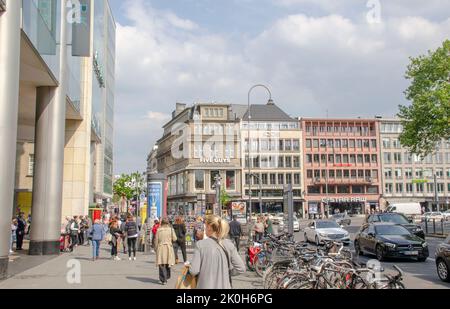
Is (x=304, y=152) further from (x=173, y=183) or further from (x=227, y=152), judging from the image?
(x=173, y=183)

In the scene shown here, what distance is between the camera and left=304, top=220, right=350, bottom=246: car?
24.6m

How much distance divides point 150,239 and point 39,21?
10.7m

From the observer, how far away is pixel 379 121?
306 ft

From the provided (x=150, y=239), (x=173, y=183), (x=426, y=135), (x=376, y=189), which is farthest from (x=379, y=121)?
(x=150, y=239)

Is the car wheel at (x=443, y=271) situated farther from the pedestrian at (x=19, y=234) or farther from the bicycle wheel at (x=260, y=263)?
the pedestrian at (x=19, y=234)

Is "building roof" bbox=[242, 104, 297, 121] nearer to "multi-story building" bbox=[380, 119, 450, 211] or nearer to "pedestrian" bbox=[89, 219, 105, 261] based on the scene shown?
"multi-story building" bbox=[380, 119, 450, 211]

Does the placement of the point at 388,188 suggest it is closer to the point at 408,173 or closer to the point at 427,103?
the point at 408,173

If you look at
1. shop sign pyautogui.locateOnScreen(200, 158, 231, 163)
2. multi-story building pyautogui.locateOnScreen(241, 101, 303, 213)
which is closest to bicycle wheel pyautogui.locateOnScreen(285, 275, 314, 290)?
multi-story building pyautogui.locateOnScreen(241, 101, 303, 213)

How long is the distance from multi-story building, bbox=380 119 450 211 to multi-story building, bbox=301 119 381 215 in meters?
2.13

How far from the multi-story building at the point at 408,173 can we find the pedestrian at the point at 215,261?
90120 millimetres

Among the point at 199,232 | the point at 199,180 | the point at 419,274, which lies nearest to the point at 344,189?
the point at 199,180

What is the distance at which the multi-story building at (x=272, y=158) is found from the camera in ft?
279

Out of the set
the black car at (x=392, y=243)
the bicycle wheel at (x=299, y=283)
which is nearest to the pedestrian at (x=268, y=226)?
the black car at (x=392, y=243)

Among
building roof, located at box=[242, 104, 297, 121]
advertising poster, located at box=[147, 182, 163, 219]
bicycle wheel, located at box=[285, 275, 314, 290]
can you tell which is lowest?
bicycle wheel, located at box=[285, 275, 314, 290]
